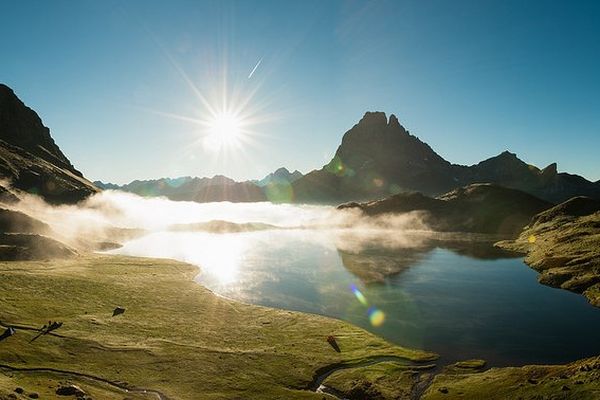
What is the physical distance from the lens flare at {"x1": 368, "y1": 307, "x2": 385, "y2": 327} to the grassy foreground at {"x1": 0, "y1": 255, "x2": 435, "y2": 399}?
10.5 meters

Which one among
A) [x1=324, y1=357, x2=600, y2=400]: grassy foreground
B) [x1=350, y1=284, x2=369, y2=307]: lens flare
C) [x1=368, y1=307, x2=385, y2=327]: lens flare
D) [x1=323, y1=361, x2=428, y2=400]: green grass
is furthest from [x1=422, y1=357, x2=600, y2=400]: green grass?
[x1=350, y1=284, x2=369, y2=307]: lens flare

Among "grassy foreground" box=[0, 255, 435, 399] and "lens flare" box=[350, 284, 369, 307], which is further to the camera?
"lens flare" box=[350, 284, 369, 307]

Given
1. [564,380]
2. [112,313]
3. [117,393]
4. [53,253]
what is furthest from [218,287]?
[564,380]

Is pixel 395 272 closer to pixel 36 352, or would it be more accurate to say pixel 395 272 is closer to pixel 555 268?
pixel 555 268

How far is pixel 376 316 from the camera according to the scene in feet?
384

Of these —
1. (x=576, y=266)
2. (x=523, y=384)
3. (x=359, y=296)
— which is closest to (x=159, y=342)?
(x=523, y=384)

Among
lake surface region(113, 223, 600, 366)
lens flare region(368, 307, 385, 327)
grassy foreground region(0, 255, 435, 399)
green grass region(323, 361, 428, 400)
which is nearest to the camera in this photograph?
grassy foreground region(0, 255, 435, 399)

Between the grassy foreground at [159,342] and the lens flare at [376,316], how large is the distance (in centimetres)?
1046

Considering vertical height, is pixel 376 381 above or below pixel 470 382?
below

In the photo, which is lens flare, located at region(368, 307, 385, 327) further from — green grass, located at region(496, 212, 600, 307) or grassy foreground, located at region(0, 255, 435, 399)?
green grass, located at region(496, 212, 600, 307)

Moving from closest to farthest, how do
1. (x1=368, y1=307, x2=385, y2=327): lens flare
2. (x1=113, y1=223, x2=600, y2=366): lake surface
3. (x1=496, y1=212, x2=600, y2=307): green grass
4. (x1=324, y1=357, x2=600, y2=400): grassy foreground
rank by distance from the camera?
(x1=324, y1=357, x2=600, y2=400): grassy foreground, (x1=113, y1=223, x2=600, y2=366): lake surface, (x1=368, y1=307, x2=385, y2=327): lens flare, (x1=496, y1=212, x2=600, y2=307): green grass

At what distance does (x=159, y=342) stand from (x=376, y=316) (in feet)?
198

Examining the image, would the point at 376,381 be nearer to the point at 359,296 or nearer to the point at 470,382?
the point at 470,382

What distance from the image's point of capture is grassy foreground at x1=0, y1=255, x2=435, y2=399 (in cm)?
6475
